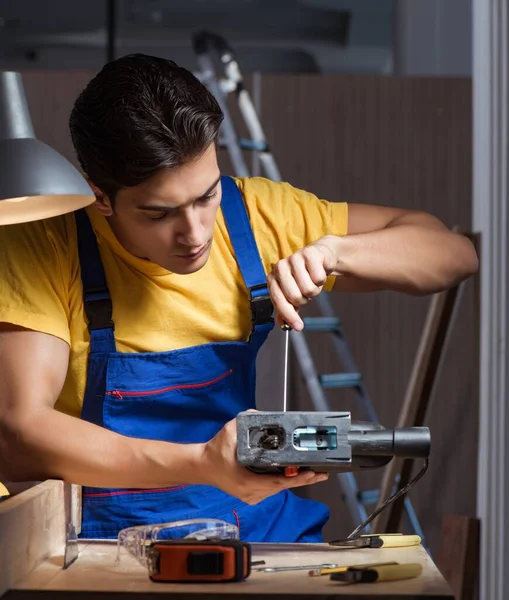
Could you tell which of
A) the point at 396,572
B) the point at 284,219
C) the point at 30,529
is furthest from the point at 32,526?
the point at 284,219

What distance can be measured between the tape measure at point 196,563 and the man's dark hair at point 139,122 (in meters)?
0.62

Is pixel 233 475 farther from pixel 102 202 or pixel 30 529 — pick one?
pixel 102 202

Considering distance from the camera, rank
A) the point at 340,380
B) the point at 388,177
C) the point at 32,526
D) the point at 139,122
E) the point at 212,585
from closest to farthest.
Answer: the point at 212,585 → the point at 32,526 → the point at 139,122 → the point at 340,380 → the point at 388,177

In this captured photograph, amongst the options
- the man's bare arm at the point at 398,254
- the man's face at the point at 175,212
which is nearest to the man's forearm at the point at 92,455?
the man's face at the point at 175,212

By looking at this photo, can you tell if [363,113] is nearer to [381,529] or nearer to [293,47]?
[381,529]

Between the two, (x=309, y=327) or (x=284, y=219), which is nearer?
(x=284, y=219)

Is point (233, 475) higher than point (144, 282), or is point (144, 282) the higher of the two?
point (144, 282)

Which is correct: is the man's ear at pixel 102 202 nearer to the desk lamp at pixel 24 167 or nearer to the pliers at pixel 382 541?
the desk lamp at pixel 24 167

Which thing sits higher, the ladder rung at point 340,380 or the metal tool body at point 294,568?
the metal tool body at point 294,568

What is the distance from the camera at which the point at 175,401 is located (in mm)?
1576

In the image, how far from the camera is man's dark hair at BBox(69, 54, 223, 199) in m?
1.39

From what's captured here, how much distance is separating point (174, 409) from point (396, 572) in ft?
2.10

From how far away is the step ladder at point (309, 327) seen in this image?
9.74 ft

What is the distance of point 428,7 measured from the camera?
3719 mm
